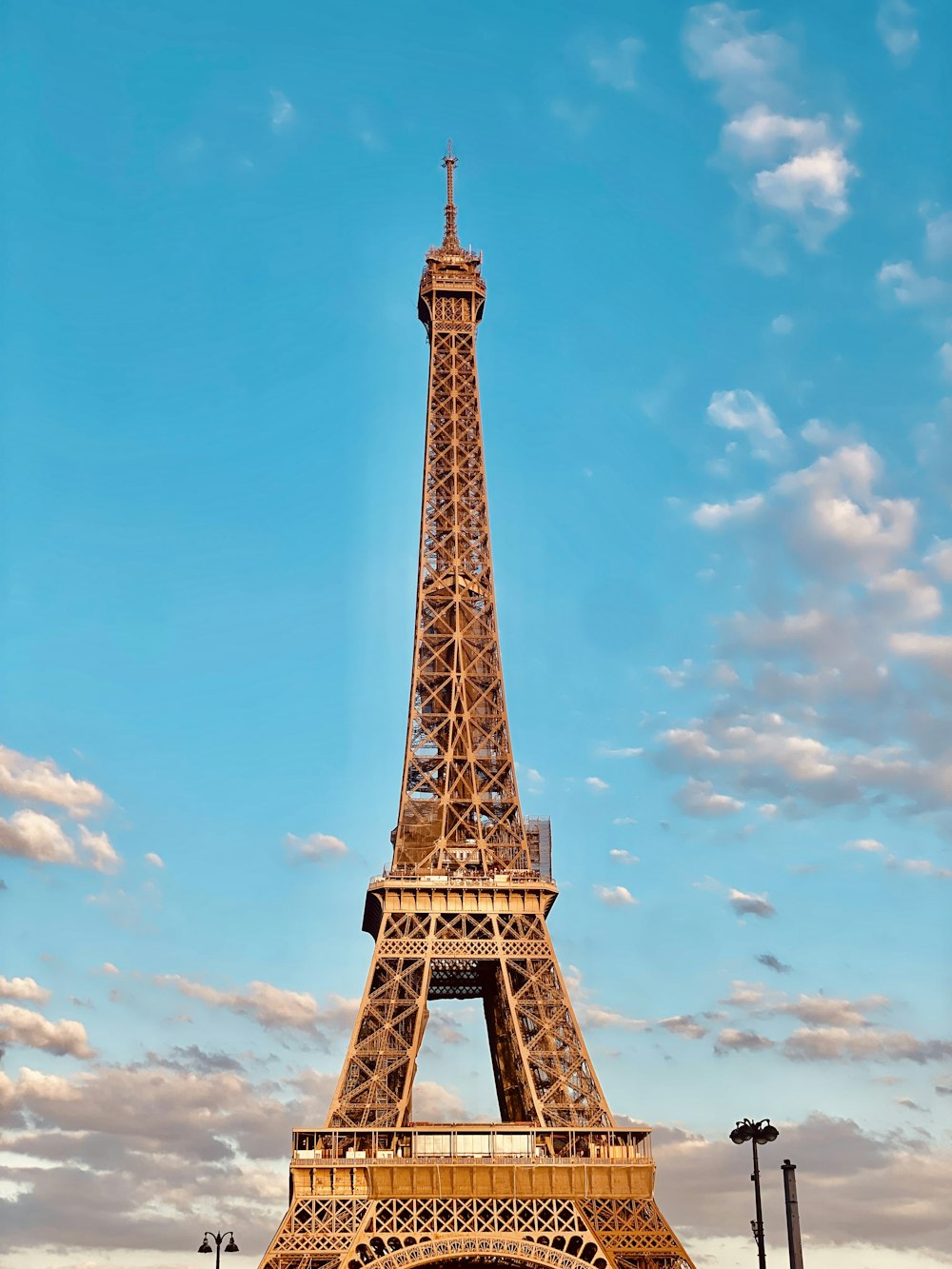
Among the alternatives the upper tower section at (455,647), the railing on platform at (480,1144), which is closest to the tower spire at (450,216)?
the upper tower section at (455,647)

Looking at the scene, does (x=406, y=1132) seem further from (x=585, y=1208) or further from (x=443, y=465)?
(x=443, y=465)

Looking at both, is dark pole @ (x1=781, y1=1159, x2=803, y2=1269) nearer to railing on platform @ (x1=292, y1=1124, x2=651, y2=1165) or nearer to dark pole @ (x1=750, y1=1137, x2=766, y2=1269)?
dark pole @ (x1=750, y1=1137, x2=766, y2=1269)

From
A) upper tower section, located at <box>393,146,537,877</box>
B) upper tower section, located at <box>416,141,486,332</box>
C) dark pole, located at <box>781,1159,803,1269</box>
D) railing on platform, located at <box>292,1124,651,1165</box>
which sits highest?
upper tower section, located at <box>416,141,486,332</box>

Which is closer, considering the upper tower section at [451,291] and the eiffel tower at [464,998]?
the eiffel tower at [464,998]

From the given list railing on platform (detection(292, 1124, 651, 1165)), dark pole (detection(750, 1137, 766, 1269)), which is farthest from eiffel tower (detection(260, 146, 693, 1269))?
dark pole (detection(750, 1137, 766, 1269))

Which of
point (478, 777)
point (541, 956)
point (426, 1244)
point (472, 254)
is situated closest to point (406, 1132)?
point (426, 1244)

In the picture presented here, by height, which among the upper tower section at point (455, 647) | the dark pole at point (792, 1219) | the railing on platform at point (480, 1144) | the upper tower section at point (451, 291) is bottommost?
Result: the dark pole at point (792, 1219)

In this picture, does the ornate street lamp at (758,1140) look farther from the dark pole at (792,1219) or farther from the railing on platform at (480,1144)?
the railing on platform at (480,1144)
